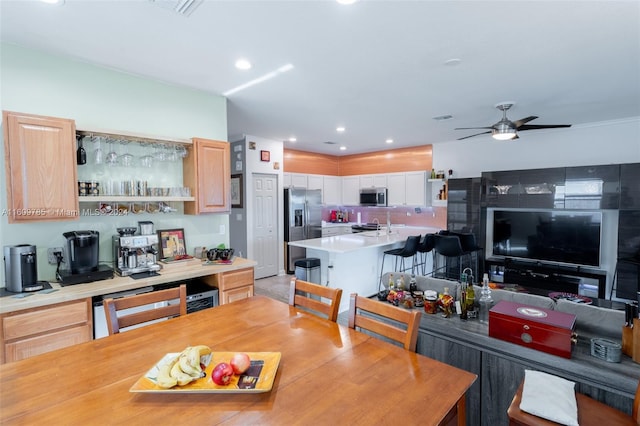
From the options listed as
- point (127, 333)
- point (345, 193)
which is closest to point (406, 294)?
point (127, 333)

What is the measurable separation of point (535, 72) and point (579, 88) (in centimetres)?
87

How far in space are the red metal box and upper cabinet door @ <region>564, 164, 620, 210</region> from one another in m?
3.72

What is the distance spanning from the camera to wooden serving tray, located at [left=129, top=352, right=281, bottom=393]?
3.48ft

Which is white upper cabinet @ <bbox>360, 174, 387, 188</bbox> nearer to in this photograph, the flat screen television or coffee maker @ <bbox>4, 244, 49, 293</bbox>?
the flat screen television

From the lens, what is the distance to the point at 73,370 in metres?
1.21

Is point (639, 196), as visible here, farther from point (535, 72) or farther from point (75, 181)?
point (75, 181)

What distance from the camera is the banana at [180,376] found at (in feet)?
3.56

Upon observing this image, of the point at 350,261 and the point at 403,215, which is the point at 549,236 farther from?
the point at 350,261

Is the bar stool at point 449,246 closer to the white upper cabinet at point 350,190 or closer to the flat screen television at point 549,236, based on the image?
the flat screen television at point 549,236

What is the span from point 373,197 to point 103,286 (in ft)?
18.5

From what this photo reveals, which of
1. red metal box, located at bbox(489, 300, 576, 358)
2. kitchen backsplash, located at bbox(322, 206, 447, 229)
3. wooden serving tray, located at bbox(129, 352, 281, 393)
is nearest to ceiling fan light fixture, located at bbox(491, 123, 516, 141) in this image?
red metal box, located at bbox(489, 300, 576, 358)

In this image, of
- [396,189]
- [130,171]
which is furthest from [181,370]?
[396,189]

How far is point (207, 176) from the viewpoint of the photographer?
3275mm

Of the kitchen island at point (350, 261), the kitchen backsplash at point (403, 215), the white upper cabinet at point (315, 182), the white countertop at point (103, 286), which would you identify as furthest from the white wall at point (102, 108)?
the kitchen backsplash at point (403, 215)
